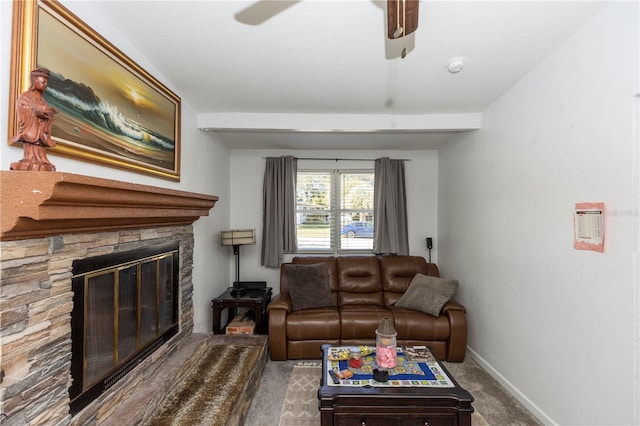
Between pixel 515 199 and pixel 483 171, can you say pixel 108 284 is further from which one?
pixel 483 171

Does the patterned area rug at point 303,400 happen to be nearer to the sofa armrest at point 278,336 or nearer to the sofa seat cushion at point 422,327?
the sofa armrest at point 278,336

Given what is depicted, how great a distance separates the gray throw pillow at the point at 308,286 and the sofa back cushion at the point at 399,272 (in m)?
0.75

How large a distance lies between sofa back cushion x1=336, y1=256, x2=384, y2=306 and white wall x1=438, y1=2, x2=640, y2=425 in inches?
44.6

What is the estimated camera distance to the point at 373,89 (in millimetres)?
2391

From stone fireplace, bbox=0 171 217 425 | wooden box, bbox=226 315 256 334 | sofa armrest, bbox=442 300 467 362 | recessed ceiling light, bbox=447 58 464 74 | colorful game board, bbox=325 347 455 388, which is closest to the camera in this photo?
stone fireplace, bbox=0 171 217 425

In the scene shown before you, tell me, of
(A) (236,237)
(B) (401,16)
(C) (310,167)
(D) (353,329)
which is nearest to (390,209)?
(C) (310,167)

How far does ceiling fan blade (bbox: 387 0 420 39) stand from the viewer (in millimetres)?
954

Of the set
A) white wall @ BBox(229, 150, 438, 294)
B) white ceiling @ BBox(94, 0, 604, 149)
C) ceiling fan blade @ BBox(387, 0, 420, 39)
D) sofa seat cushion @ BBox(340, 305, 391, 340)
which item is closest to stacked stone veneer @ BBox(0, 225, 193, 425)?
white ceiling @ BBox(94, 0, 604, 149)

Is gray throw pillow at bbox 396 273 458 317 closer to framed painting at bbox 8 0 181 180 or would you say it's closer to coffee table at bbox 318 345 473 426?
coffee table at bbox 318 345 473 426

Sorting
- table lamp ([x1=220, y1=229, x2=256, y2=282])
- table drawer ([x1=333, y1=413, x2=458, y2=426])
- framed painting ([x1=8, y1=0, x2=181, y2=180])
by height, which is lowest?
table drawer ([x1=333, y1=413, x2=458, y2=426])

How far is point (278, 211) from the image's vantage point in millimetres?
3967

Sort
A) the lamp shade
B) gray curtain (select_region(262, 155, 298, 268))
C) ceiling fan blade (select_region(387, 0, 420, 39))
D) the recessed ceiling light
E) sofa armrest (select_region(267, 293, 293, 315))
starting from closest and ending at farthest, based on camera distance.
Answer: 1. ceiling fan blade (select_region(387, 0, 420, 39))
2. the recessed ceiling light
3. sofa armrest (select_region(267, 293, 293, 315))
4. the lamp shade
5. gray curtain (select_region(262, 155, 298, 268))

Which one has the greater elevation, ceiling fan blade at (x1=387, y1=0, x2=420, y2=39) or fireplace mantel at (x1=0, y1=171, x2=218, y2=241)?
ceiling fan blade at (x1=387, y1=0, x2=420, y2=39)

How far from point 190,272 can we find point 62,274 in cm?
142
